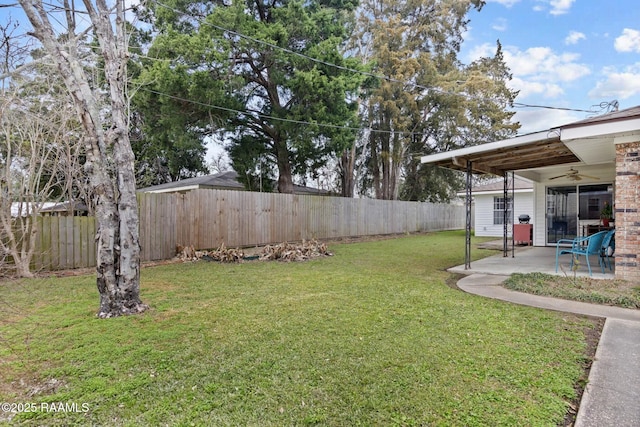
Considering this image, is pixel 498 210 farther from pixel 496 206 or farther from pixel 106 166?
pixel 106 166

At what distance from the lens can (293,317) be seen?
3805mm

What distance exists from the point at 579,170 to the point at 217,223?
34.0 feet

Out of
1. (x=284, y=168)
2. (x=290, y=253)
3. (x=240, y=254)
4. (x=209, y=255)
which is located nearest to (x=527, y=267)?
(x=290, y=253)

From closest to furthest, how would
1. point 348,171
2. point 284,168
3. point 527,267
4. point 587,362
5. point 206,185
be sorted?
point 587,362 → point 527,267 → point 284,168 → point 206,185 → point 348,171

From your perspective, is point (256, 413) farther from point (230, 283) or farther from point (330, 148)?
point (330, 148)

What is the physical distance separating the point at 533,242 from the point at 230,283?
10.8 metres

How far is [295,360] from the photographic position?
2.71m

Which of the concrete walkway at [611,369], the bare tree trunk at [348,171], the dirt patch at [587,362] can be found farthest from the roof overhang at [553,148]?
the bare tree trunk at [348,171]

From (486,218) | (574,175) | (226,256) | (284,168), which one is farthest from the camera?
(486,218)

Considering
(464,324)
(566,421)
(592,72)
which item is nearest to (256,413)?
(566,421)

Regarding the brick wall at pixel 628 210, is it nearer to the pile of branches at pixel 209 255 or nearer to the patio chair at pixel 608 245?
the patio chair at pixel 608 245

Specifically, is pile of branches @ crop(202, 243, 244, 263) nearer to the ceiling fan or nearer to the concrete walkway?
the concrete walkway

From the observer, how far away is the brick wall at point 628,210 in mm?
5004

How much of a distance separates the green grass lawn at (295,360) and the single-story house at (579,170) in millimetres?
2486
